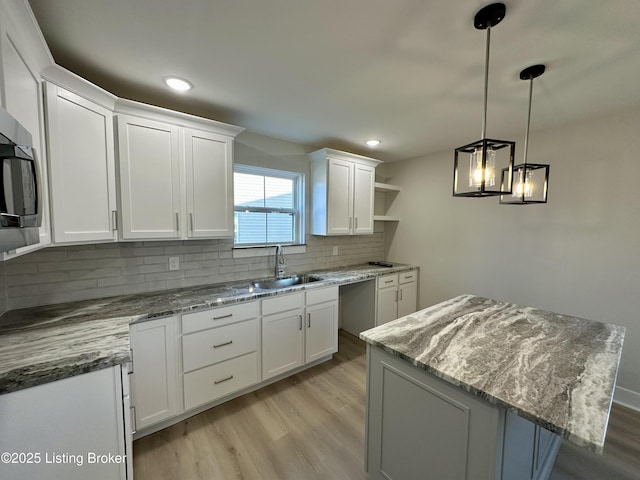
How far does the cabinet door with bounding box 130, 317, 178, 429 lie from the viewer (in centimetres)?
172

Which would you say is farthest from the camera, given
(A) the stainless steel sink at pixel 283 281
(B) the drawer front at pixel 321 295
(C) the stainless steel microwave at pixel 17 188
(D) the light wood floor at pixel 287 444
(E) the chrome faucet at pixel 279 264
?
(E) the chrome faucet at pixel 279 264

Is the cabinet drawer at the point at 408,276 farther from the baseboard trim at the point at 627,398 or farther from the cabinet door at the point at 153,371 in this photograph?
the cabinet door at the point at 153,371

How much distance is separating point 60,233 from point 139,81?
114cm

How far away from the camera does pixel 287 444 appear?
5.98 feet

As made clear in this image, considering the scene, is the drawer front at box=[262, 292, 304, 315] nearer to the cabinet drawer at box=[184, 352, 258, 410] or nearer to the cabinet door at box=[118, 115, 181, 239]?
the cabinet drawer at box=[184, 352, 258, 410]

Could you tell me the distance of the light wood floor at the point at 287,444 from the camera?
1.61 metres

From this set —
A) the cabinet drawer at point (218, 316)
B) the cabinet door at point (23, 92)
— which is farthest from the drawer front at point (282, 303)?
the cabinet door at point (23, 92)

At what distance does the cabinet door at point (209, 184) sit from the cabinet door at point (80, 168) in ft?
1.69

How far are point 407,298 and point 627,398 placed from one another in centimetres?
213

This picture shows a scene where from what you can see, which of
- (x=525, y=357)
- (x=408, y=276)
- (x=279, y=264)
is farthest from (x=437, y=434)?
(x=408, y=276)

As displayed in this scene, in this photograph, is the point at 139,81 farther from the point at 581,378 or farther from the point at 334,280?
the point at 581,378

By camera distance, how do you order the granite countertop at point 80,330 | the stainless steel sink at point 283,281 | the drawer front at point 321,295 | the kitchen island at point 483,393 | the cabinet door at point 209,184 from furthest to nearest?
the stainless steel sink at point 283,281 < the drawer front at point 321,295 < the cabinet door at point 209,184 < the granite countertop at point 80,330 < the kitchen island at point 483,393

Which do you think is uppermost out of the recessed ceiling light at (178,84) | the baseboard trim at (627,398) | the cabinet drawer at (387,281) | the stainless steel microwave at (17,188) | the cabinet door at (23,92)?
the recessed ceiling light at (178,84)

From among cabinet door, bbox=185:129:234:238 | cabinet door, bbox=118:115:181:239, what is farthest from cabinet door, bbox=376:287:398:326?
cabinet door, bbox=118:115:181:239
